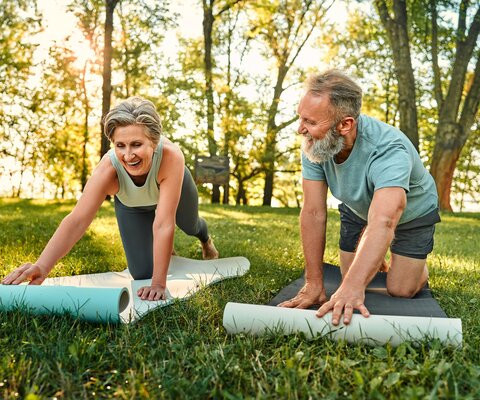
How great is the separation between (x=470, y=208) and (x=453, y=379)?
1391 inches

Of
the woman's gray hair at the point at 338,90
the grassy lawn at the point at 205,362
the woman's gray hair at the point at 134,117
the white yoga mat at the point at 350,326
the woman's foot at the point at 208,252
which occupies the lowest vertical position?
the woman's foot at the point at 208,252

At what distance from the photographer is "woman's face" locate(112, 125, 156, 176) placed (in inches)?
136

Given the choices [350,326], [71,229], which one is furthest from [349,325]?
[71,229]

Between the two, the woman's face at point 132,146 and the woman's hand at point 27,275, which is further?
the woman's face at point 132,146

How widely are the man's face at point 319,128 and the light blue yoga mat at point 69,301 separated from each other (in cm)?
138

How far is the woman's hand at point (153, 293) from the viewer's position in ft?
11.2

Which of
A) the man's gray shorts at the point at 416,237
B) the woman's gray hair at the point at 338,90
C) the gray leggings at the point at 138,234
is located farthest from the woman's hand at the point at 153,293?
the man's gray shorts at the point at 416,237

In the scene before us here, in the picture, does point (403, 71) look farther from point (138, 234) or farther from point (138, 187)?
point (138, 187)

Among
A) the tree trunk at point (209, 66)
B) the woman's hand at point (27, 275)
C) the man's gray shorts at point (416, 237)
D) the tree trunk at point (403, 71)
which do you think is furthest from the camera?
the tree trunk at point (209, 66)

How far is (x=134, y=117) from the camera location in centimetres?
344

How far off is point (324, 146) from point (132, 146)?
123cm

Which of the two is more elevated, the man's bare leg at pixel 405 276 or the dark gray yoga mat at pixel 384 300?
the man's bare leg at pixel 405 276

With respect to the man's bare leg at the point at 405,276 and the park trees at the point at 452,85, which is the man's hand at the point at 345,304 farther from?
the park trees at the point at 452,85

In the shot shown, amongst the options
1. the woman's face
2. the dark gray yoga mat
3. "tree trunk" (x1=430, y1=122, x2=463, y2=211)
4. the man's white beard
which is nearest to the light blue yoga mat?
the woman's face
